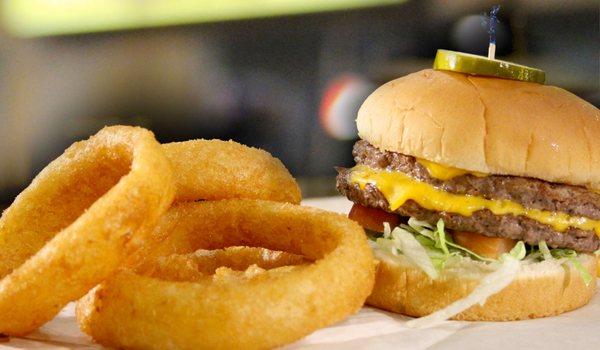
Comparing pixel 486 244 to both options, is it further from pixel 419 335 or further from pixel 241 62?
pixel 241 62

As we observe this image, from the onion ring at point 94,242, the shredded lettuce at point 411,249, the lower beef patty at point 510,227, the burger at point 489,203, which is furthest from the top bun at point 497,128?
the onion ring at point 94,242

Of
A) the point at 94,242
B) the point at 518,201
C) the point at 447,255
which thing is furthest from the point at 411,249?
the point at 94,242

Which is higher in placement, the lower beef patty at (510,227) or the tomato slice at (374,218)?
the lower beef patty at (510,227)

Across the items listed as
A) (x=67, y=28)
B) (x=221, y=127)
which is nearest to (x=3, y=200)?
(x=67, y=28)

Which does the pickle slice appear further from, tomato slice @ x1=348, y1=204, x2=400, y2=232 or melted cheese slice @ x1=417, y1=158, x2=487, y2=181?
tomato slice @ x1=348, y1=204, x2=400, y2=232

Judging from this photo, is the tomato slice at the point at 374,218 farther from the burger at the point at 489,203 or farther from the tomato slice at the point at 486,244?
the tomato slice at the point at 486,244

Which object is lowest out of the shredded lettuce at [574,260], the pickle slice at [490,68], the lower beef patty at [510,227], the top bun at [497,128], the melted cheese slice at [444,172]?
the shredded lettuce at [574,260]
